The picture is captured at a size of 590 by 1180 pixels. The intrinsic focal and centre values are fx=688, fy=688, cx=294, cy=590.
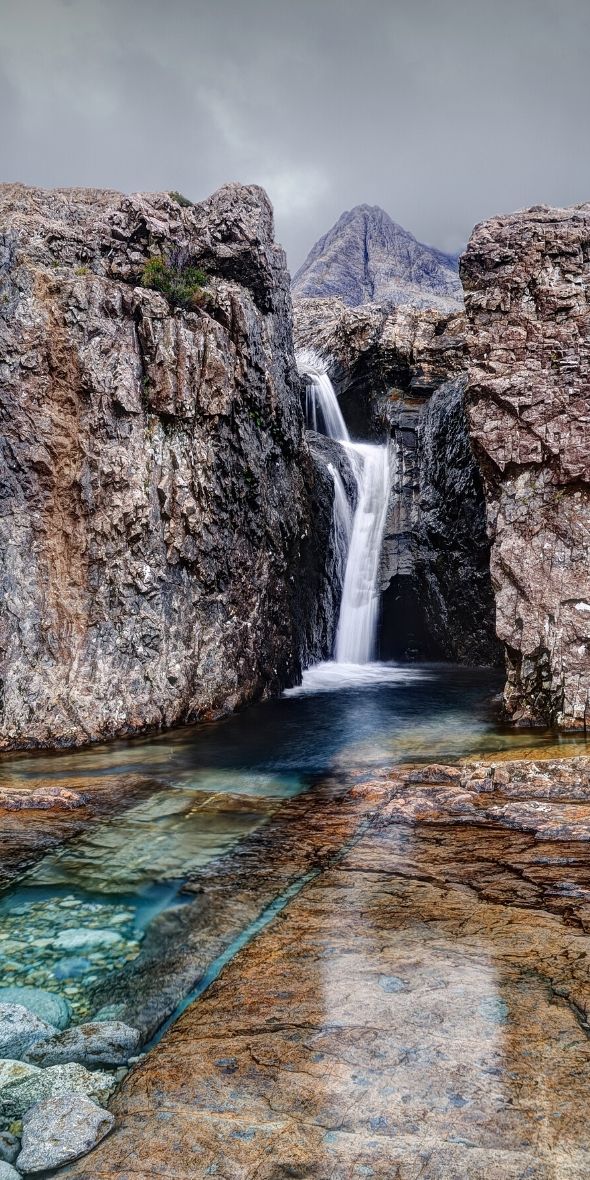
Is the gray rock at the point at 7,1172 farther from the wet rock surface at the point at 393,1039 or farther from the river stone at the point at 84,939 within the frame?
the river stone at the point at 84,939

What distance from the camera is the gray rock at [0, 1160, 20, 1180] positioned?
9.63 feet

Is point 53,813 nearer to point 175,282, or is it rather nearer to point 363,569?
point 175,282

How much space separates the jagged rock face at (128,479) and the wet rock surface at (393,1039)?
26.2 ft

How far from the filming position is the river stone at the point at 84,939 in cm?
539

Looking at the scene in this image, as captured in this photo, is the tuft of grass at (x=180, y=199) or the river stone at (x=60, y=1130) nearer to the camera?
the river stone at (x=60, y=1130)

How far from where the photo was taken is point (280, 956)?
4.69m

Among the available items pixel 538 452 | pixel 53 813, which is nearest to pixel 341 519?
pixel 538 452

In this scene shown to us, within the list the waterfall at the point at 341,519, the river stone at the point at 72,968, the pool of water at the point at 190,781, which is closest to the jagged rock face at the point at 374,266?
the waterfall at the point at 341,519

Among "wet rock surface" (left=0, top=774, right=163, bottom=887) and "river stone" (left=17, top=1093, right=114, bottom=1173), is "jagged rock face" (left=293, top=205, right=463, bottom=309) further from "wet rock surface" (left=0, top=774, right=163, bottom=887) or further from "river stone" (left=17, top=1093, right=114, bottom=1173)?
"river stone" (left=17, top=1093, right=114, bottom=1173)

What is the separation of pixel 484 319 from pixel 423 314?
14683mm

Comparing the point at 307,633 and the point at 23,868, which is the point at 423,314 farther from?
the point at 23,868

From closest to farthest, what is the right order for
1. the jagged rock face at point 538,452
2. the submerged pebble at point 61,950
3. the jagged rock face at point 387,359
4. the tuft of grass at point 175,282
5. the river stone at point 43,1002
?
the river stone at point 43,1002 → the submerged pebble at point 61,950 → the jagged rock face at point 538,452 → the tuft of grass at point 175,282 → the jagged rock face at point 387,359

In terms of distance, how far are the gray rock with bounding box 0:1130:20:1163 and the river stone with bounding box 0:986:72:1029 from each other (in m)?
1.18

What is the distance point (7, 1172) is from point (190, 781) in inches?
273
